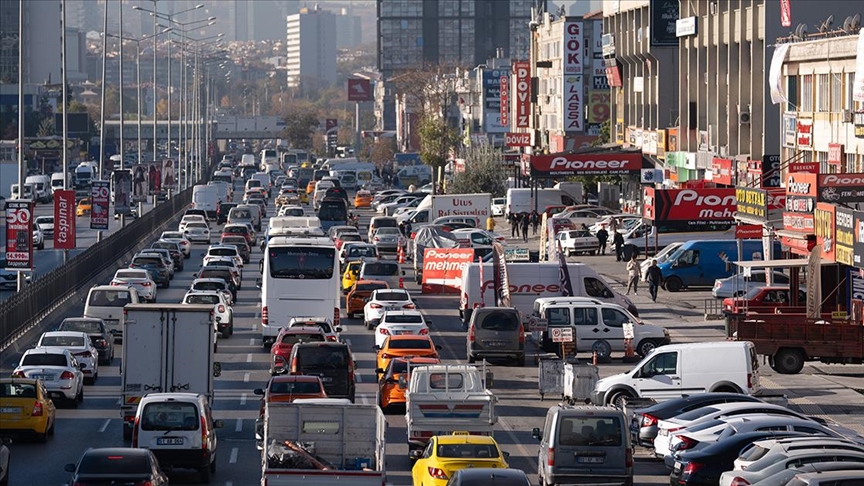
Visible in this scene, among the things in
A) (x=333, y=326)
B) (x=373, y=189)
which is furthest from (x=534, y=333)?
(x=373, y=189)

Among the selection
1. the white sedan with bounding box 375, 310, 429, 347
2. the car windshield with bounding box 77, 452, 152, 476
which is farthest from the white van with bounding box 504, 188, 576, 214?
the car windshield with bounding box 77, 452, 152, 476

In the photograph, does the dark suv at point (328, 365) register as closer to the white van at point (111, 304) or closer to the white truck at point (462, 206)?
the white van at point (111, 304)

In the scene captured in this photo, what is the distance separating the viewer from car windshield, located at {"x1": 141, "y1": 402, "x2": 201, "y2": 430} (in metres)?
26.2

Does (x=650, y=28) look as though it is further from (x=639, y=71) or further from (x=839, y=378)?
(x=839, y=378)

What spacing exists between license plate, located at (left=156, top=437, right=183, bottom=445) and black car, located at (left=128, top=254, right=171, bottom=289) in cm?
3640

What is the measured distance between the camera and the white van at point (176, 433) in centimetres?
2611

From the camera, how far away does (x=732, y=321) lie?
3916cm

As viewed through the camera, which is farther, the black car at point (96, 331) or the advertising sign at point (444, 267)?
the advertising sign at point (444, 267)

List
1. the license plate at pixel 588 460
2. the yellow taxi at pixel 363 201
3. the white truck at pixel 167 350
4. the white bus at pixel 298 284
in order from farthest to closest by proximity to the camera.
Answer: the yellow taxi at pixel 363 201 < the white bus at pixel 298 284 < the white truck at pixel 167 350 < the license plate at pixel 588 460

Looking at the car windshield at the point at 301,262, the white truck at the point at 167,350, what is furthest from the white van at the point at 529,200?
the white truck at the point at 167,350

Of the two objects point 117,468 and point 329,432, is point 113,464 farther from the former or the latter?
point 329,432

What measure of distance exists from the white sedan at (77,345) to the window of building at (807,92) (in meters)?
31.2

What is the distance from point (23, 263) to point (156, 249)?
19728 millimetres

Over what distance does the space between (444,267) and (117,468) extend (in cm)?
3771
